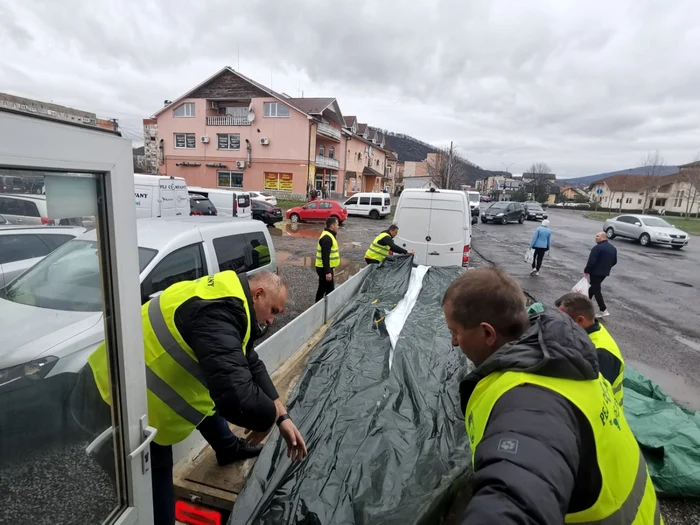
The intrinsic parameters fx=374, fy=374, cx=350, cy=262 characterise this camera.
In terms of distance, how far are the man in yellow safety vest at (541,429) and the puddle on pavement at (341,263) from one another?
28.8 ft

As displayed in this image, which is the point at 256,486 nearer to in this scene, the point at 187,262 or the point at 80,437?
the point at 80,437

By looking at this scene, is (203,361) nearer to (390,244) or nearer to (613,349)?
(613,349)

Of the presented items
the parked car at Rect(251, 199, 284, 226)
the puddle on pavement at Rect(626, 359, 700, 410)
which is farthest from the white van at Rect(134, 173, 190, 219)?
the puddle on pavement at Rect(626, 359, 700, 410)

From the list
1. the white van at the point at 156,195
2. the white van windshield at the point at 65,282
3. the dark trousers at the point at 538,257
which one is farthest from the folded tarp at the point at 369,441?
the white van at the point at 156,195

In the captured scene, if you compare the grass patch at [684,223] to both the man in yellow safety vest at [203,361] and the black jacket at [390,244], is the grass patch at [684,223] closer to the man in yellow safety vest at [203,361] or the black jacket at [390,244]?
the black jacket at [390,244]

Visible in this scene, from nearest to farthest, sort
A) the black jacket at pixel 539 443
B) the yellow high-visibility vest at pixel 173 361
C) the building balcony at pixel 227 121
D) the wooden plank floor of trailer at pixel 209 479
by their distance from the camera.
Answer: the black jacket at pixel 539 443 < the yellow high-visibility vest at pixel 173 361 < the wooden plank floor of trailer at pixel 209 479 < the building balcony at pixel 227 121

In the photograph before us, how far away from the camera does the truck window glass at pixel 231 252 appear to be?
461cm

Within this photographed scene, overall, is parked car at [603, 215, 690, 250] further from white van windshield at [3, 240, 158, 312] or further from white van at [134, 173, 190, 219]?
white van windshield at [3, 240, 158, 312]

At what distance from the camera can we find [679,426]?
2994mm

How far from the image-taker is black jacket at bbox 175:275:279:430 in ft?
5.15

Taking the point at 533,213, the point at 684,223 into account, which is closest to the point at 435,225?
the point at 533,213

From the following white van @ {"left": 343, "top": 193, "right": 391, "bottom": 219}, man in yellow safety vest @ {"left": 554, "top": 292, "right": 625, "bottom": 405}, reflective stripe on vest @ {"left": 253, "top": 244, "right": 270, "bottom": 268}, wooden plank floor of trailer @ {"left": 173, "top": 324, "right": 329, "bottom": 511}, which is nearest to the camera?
wooden plank floor of trailer @ {"left": 173, "top": 324, "right": 329, "bottom": 511}

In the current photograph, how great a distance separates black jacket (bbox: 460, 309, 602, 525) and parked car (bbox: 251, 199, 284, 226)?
1917 centimetres

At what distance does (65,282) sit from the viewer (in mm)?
1393
